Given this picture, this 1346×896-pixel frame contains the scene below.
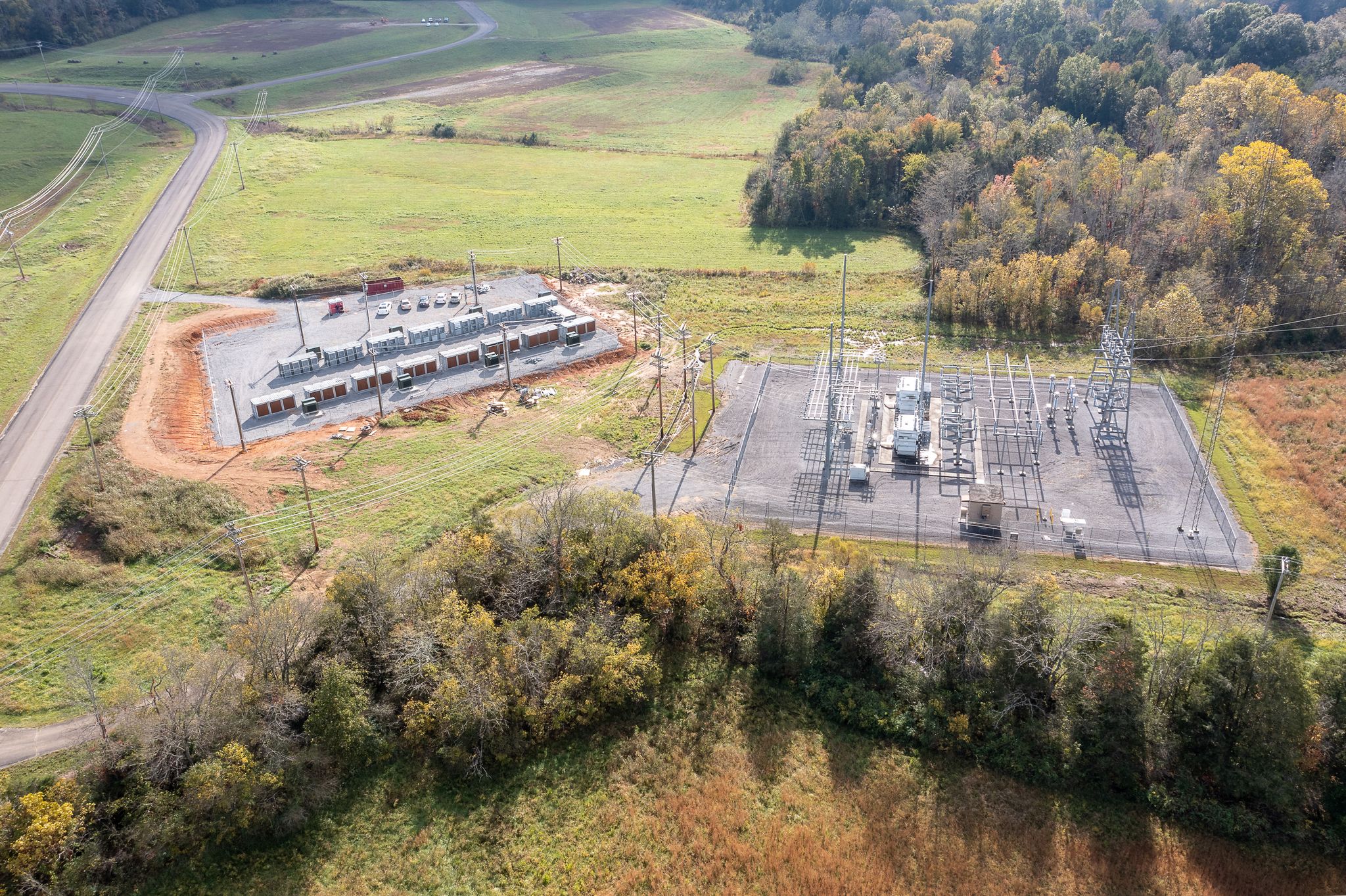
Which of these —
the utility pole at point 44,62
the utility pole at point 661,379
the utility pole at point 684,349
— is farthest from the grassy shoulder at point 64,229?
the utility pole at point 684,349

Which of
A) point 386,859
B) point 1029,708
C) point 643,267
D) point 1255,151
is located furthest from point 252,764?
point 1255,151

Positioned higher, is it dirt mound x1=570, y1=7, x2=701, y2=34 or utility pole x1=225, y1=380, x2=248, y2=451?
dirt mound x1=570, y1=7, x2=701, y2=34

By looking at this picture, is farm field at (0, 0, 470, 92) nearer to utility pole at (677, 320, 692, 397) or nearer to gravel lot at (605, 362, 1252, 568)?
utility pole at (677, 320, 692, 397)

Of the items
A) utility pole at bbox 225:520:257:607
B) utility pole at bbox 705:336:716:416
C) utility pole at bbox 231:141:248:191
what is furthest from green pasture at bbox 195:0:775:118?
utility pole at bbox 225:520:257:607

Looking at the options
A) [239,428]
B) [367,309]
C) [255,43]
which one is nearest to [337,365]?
[367,309]

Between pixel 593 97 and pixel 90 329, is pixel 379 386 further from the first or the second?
pixel 593 97

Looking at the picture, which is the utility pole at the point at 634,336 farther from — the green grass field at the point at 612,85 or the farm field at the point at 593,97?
the green grass field at the point at 612,85
